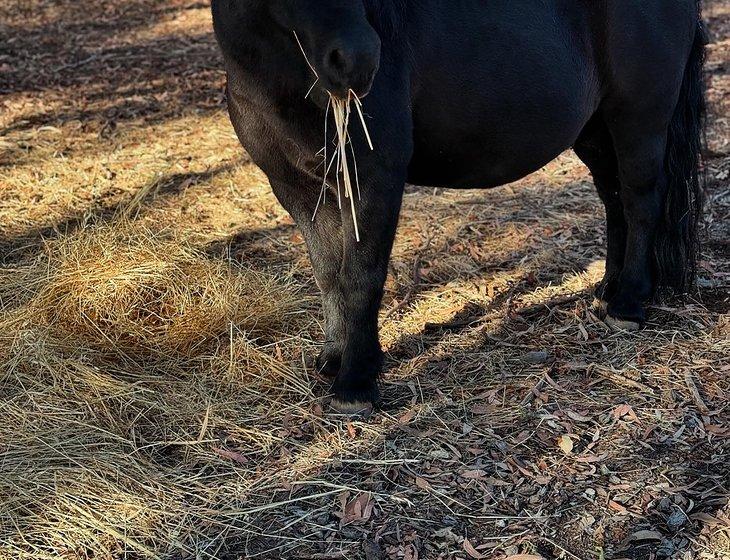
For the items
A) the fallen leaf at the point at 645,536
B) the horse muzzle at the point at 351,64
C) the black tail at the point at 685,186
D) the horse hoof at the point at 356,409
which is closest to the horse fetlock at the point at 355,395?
the horse hoof at the point at 356,409

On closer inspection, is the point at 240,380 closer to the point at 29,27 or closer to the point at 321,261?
the point at 321,261

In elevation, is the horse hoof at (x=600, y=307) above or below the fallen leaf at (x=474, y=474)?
below

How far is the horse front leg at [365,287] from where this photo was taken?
326cm

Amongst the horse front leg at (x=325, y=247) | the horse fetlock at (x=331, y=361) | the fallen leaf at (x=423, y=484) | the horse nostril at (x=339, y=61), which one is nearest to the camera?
the horse nostril at (x=339, y=61)

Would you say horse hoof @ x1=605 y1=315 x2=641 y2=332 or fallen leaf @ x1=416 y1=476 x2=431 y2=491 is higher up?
fallen leaf @ x1=416 y1=476 x2=431 y2=491

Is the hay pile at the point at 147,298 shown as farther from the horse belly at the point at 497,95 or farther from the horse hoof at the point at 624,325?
the horse hoof at the point at 624,325

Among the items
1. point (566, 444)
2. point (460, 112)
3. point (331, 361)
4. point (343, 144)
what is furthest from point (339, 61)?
point (566, 444)

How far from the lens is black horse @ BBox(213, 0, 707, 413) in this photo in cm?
302

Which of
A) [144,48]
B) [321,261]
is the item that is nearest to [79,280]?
[321,261]

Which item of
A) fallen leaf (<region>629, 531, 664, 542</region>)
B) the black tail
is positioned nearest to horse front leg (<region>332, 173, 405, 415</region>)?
fallen leaf (<region>629, 531, 664, 542</region>)

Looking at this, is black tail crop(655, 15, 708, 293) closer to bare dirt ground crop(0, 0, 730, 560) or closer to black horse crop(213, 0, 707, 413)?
black horse crop(213, 0, 707, 413)

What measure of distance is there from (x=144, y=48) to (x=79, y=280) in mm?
6505

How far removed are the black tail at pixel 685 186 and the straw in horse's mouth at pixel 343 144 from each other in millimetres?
1804

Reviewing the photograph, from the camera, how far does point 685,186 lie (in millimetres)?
4227
